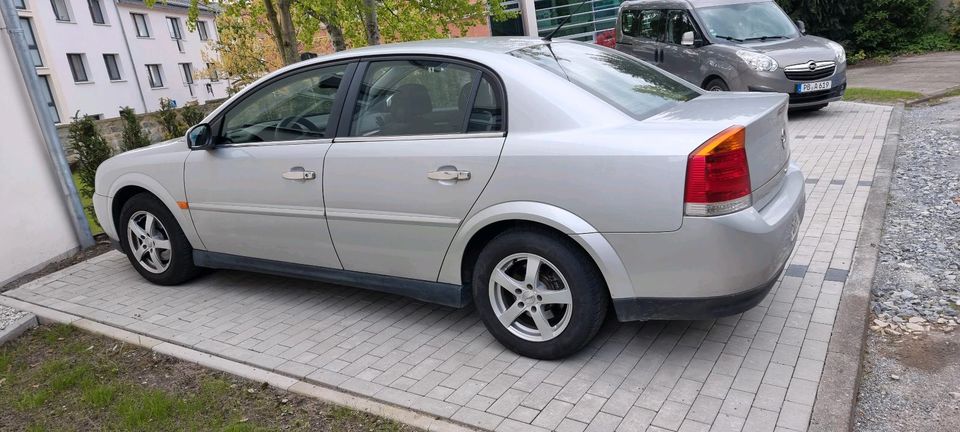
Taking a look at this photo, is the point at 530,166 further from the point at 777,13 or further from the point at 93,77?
the point at 93,77

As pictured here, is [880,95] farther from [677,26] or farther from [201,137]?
[201,137]

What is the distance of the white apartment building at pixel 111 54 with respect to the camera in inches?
1372

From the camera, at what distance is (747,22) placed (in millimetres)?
10641

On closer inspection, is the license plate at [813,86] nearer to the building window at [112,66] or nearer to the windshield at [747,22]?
the windshield at [747,22]

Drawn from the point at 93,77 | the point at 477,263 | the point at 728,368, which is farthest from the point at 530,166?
the point at 93,77

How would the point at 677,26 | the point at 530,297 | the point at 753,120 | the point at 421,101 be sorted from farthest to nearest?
the point at 677,26 → the point at 421,101 → the point at 530,297 → the point at 753,120

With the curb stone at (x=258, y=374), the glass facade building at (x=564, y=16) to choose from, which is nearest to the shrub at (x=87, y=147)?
the curb stone at (x=258, y=374)

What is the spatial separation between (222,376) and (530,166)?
6.77 ft

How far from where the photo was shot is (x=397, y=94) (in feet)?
12.8

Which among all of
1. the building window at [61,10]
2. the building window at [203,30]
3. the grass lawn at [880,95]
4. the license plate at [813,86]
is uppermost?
the building window at [61,10]

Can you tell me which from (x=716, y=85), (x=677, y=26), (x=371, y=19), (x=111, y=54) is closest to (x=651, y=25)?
(x=677, y=26)

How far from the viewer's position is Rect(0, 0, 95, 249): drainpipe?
5746 millimetres

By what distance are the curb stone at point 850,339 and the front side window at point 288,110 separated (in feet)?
9.75

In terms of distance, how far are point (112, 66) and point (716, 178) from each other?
44.4 meters
